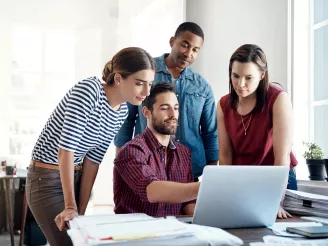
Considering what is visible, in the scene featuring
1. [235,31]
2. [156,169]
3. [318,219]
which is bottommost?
[318,219]

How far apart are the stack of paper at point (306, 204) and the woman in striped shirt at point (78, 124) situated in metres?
→ 0.56

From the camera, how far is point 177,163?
1754 mm

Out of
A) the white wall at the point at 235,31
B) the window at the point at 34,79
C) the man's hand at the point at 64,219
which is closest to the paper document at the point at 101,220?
the man's hand at the point at 64,219

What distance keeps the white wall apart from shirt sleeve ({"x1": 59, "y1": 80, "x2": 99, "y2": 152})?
1794 millimetres

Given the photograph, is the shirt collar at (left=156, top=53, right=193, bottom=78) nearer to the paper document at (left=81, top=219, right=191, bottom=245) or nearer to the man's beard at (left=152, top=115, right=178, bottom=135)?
the man's beard at (left=152, top=115, right=178, bottom=135)

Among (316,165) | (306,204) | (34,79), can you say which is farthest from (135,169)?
(34,79)

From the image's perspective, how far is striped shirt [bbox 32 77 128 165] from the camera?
1.48 metres

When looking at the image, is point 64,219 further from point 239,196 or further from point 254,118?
point 254,118

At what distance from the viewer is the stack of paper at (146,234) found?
88cm

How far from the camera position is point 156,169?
164cm

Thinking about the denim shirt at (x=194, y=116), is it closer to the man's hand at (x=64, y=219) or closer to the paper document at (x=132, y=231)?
the man's hand at (x=64, y=219)

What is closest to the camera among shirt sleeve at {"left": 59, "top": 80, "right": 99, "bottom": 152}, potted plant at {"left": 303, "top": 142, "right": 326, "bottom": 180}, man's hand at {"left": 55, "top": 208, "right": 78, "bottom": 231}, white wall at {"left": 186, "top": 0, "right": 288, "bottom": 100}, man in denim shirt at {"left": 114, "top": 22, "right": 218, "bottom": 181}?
man's hand at {"left": 55, "top": 208, "right": 78, "bottom": 231}

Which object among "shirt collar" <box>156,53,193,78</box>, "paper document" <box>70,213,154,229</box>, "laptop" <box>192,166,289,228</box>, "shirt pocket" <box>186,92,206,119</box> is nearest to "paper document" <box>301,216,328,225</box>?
"laptop" <box>192,166,289,228</box>

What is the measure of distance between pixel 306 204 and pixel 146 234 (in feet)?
2.42
